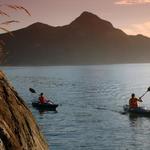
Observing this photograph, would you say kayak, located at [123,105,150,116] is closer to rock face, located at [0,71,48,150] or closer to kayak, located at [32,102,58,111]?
kayak, located at [32,102,58,111]

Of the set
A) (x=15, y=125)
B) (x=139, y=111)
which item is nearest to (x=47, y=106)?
(x=139, y=111)

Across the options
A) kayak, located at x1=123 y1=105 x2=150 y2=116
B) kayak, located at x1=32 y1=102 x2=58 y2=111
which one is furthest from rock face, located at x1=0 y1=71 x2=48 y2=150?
kayak, located at x1=32 y1=102 x2=58 y2=111

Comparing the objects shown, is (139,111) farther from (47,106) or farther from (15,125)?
(15,125)

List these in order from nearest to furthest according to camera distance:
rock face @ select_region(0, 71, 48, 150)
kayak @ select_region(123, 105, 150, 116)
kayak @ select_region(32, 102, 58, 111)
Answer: rock face @ select_region(0, 71, 48, 150) → kayak @ select_region(123, 105, 150, 116) → kayak @ select_region(32, 102, 58, 111)

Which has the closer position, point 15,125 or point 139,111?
point 15,125

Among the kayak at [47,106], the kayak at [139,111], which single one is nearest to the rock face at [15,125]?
the kayak at [139,111]

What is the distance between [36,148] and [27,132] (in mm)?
289

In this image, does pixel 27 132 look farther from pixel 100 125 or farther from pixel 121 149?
pixel 100 125

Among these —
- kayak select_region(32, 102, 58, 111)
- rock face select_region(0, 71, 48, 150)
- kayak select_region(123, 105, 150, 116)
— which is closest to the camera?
rock face select_region(0, 71, 48, 150)

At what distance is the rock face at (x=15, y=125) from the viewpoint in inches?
224

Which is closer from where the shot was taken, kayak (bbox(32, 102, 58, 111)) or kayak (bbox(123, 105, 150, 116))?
kayak (bbox(123, 105, 150, 116))

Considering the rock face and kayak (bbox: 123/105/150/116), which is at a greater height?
the rock face

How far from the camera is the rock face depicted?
18.7 feet

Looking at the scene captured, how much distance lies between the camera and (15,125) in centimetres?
626
